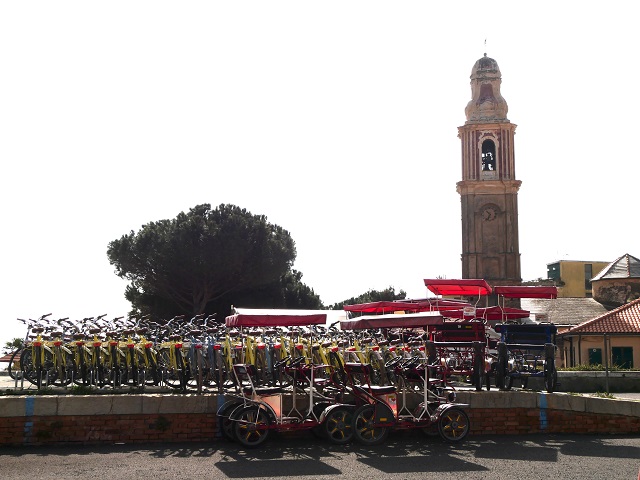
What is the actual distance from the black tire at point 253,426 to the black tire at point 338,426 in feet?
3.42

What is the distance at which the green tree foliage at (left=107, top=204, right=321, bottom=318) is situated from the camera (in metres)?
47.9

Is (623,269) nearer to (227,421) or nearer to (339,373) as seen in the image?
(339,373)

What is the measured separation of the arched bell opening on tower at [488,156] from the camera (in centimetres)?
6153

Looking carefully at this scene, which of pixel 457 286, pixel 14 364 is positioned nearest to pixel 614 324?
pixel 457 286

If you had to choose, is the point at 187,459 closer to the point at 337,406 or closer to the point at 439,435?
the point at 337,406

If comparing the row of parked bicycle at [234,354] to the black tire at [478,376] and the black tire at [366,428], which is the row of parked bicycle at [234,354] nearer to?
the black tire at [478,376]

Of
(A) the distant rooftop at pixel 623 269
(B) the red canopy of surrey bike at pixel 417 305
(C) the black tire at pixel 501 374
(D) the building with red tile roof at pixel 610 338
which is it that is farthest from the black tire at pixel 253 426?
(A) the distant rooftop at pixel 623 269

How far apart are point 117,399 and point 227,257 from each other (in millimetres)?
35418

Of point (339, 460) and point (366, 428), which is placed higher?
point (366, 428)

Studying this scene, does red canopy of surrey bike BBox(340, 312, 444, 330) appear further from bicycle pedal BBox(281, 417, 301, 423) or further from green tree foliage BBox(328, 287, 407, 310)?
green tree foliage BBox(328, 287, 407, 310)

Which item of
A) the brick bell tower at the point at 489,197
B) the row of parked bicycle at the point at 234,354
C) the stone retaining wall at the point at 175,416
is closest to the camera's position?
the stone retaining wall at the point at 175,416

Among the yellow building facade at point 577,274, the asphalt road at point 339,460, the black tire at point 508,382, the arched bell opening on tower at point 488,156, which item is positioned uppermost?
the arched bell opening on tower at point 488,156

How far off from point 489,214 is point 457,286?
44.3m

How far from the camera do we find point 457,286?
18234 mm
